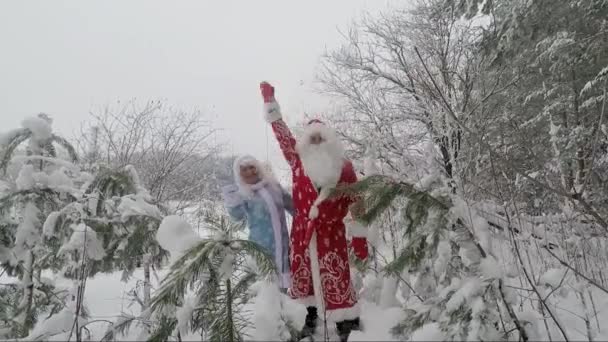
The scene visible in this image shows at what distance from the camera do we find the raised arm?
106 inches

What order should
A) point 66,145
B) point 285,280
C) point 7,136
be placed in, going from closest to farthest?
point 7,136
point 66,145
point 285,280

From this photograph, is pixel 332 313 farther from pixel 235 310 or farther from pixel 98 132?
pixel 98 132

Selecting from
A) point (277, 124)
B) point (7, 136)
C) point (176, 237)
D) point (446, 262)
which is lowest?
point (446, 262)

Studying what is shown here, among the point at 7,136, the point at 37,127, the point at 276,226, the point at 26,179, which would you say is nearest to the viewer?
the point at 26,179

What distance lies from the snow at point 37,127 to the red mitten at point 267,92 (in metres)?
1.33

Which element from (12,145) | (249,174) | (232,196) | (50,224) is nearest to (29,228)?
(50,224)

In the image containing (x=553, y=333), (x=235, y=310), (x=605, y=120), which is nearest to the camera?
(x=235, y=310)

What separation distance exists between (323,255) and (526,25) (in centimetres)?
518

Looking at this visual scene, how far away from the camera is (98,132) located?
36.1 ft

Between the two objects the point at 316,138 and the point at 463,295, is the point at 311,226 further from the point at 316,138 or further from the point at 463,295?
the point at 463,295

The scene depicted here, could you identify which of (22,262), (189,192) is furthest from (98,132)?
(22,262)

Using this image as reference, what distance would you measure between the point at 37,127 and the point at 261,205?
1.53 m

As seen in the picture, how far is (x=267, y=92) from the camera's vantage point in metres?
2.73

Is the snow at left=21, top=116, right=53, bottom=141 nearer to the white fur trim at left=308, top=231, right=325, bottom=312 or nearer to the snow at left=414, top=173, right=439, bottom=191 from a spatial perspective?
the white fur trim at left=308, top=231, right=325, bottom=312
